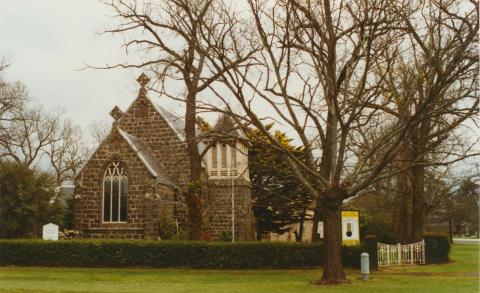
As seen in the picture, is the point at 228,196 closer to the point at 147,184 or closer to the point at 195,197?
the point at 147,184

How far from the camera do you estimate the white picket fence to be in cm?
2703

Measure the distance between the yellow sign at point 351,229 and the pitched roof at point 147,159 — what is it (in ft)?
35.9

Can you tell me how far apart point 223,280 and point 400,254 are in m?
10.5

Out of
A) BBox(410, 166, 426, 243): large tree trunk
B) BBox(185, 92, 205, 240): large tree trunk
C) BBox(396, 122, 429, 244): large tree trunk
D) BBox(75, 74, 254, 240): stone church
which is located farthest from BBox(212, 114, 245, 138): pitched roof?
BBox(410, 166, 426, 243): large tree trunk

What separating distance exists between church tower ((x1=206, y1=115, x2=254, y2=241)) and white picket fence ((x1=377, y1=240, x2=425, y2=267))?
10453mm

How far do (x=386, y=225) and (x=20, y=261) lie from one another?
91.5 feet

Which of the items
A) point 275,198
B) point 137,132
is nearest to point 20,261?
point 137,132

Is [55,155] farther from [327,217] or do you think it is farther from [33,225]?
[327,217]

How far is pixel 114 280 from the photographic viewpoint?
68.6 ft

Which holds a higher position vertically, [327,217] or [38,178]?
[38,178]

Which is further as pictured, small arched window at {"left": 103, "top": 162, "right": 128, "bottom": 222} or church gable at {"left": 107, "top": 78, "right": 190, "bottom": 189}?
church gable at {"left": 107, "top": 78, "right": 190, "bottom": 189}

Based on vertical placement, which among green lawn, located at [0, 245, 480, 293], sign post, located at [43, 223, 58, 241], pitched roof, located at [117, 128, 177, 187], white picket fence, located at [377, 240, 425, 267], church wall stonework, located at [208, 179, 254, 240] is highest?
pitched roof, located at [117, 128, 177, 187]

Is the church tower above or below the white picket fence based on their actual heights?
above

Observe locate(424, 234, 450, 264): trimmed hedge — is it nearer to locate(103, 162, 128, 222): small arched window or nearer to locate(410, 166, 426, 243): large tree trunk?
locate(410, 166, 426, 243): large tree trunk
